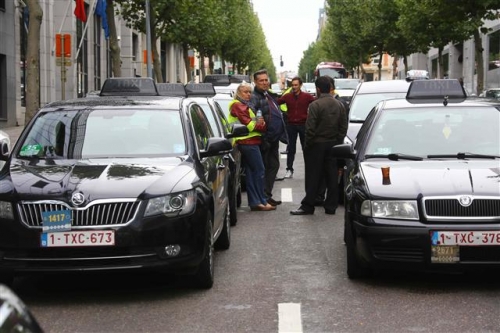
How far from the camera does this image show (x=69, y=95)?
1596 inches

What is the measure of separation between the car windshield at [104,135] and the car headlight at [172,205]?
1.04 metres

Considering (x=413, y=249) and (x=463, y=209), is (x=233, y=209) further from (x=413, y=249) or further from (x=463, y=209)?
(x=463, y=209)

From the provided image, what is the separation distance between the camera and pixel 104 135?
815cm

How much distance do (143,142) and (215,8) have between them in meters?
41.7

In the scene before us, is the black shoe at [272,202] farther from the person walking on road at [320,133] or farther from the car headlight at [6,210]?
the car headlight at [6,210]

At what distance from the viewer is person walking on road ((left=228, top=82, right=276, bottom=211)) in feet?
40.2

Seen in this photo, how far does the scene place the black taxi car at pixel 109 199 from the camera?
6680mm

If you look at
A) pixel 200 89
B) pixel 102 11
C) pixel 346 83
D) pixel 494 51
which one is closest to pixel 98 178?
pixel 200 89

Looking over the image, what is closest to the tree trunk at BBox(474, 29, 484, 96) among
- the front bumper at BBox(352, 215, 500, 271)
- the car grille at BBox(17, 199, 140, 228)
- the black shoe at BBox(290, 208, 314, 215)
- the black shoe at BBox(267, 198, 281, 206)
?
the black shoe at BBox(267, 198, 281, 206)

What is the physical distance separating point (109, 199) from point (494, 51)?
45501 millimetres

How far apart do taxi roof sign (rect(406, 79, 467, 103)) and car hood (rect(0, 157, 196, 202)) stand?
276cm

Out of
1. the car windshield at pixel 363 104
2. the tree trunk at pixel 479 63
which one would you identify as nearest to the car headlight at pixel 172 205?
the car windshield at pixel 363 104

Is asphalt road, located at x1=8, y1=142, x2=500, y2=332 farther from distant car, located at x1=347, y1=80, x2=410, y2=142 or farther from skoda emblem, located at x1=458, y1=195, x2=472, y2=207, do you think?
distant car, located at x1=347, y1=80, x2=410, y2=142

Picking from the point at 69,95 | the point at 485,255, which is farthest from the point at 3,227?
the point at 69,95
